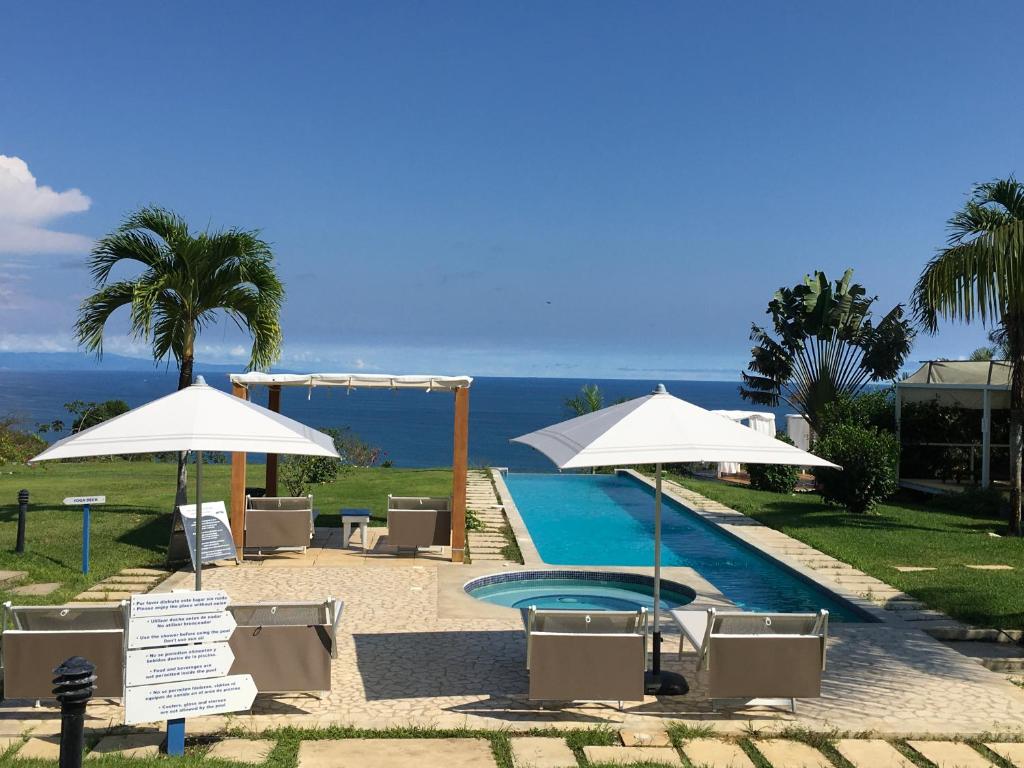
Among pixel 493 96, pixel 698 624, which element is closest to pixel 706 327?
pixel 493 96

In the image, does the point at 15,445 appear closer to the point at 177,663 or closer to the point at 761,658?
the point at 177,663

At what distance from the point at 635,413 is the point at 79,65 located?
1155 inches

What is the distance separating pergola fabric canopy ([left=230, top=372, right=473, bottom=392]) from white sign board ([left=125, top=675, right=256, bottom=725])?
6441mm

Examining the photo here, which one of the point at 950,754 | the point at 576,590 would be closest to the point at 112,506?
the point at 576,590

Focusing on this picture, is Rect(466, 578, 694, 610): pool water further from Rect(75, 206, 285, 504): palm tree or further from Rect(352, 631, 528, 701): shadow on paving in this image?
Rect(75, 206, 285, 504): palm tree

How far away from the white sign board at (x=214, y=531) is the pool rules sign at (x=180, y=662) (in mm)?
5401

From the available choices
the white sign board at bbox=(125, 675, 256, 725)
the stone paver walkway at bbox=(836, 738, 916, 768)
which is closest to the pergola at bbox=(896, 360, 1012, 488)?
the stone paver walkway at bbox=(836, 738, 916, 768)

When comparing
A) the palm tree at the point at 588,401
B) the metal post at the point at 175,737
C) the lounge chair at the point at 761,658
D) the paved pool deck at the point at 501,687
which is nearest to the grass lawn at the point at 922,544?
the paved pool deck at the point at 501,687

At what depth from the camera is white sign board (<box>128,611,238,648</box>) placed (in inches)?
206

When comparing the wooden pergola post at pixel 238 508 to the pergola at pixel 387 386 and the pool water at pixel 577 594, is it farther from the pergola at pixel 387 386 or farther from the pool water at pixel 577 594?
the pool water at pixel 577 594

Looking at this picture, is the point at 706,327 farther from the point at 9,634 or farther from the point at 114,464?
the point at 9,634

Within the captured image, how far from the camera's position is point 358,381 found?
12.2 meters

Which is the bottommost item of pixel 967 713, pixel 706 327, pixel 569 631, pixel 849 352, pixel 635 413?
pixel 967 713

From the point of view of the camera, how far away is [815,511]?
17125mm
